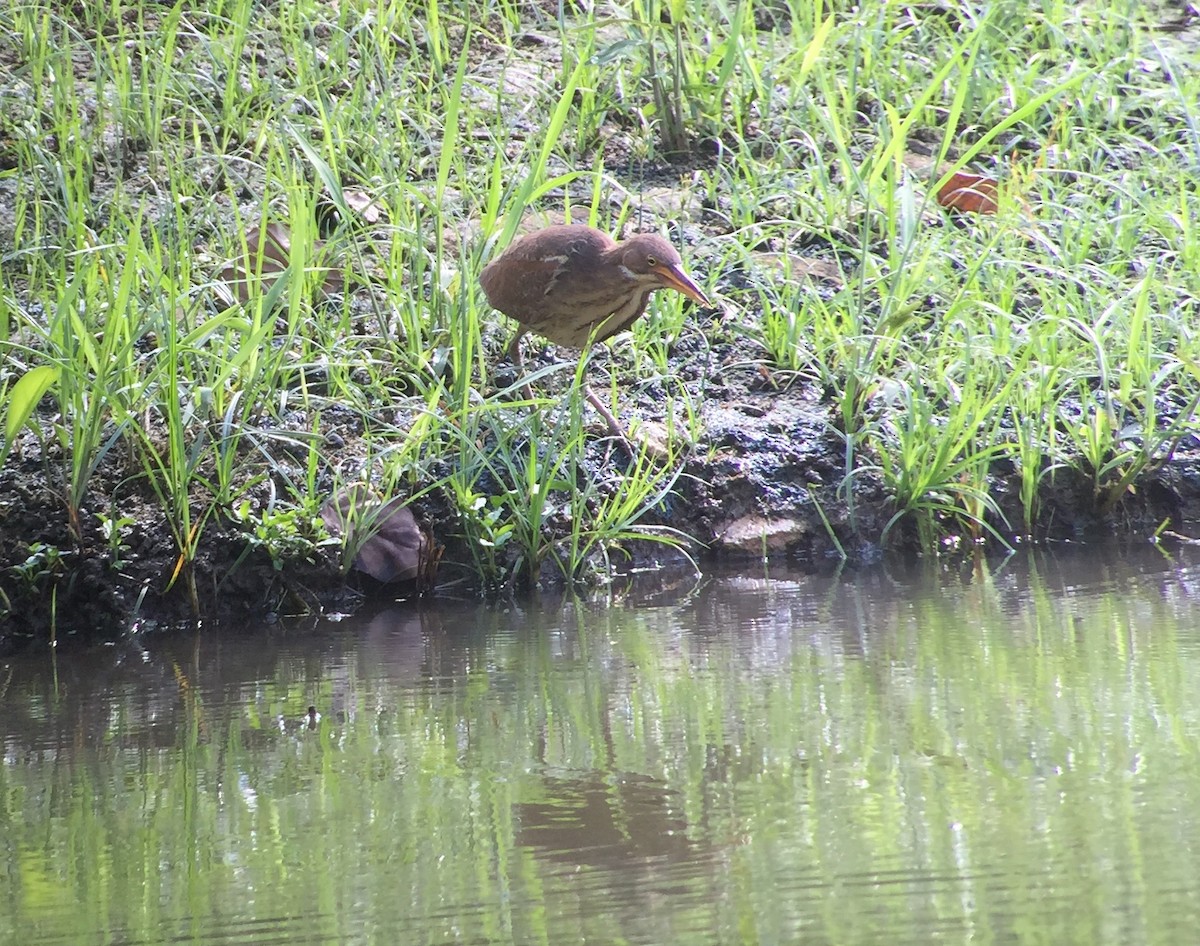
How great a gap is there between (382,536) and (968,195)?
2.75m

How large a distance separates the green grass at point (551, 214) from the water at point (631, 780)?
64 centimetres

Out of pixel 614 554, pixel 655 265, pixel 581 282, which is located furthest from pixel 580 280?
pixel 614 554

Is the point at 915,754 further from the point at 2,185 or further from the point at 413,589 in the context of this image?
the point at 2,185

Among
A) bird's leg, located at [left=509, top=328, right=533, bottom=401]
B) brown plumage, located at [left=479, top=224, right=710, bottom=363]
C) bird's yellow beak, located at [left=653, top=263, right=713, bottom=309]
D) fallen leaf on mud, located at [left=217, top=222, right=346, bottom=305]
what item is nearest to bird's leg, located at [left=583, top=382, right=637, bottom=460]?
brown plumage, located at [left=479, top=224, right=710, bottom=363]

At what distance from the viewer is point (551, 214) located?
5047mm

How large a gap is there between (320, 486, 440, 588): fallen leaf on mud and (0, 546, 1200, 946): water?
0.39 meters

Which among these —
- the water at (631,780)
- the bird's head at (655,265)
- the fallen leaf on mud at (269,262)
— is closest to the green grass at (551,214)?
the fallen leaf on mud at (269,262)

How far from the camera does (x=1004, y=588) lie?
11.3 ft

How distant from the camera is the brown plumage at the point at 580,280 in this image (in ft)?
13.3

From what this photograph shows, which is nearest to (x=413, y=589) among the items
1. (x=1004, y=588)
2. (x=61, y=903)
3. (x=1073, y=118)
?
(x=1004, y=588)

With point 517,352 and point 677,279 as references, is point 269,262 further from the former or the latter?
point 677,279

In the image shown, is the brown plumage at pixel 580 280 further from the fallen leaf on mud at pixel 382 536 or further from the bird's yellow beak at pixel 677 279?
the fallen leaf on mud at pixel 382 536

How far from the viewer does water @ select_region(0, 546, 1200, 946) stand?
1.50 metres

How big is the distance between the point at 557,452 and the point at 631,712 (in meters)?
1.62
